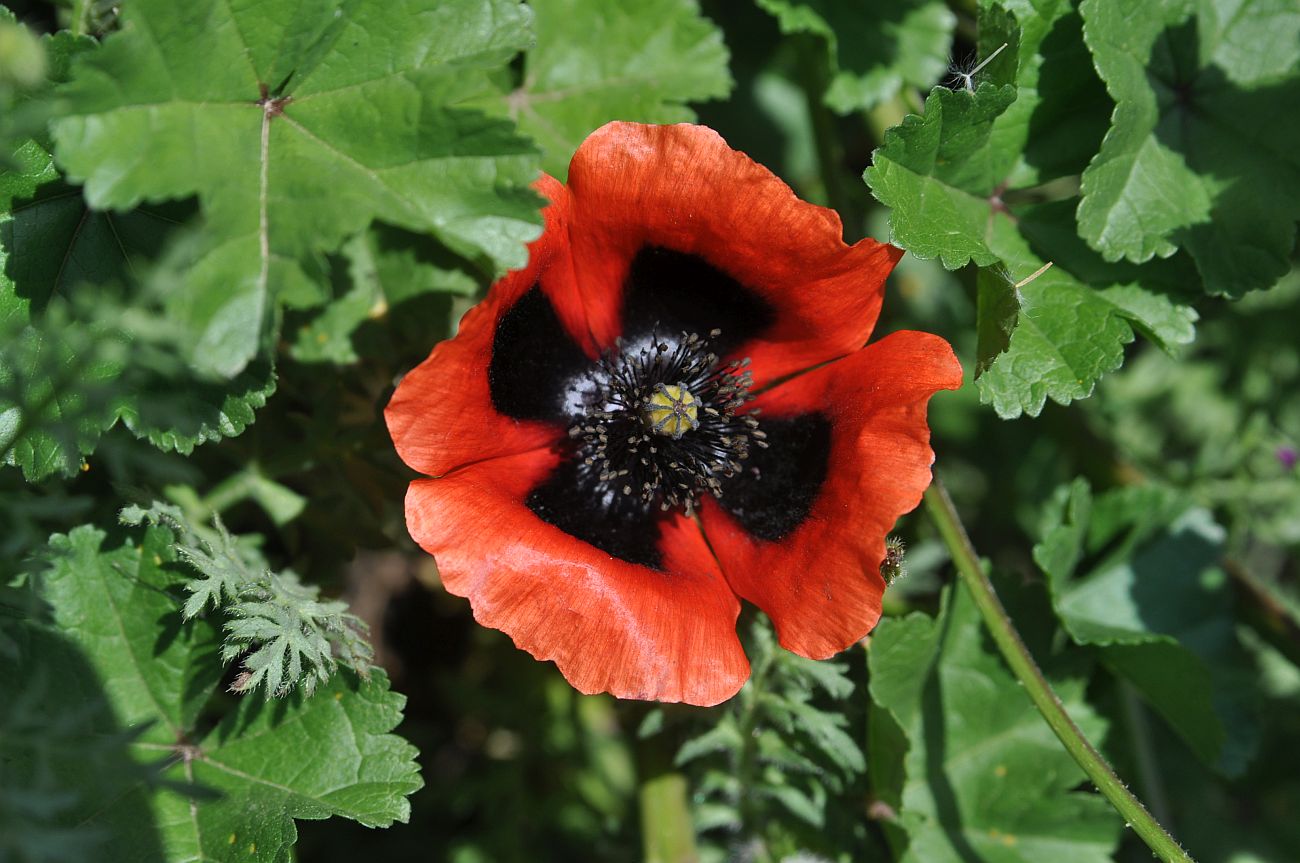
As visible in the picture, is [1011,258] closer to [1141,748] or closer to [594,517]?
[594,517]

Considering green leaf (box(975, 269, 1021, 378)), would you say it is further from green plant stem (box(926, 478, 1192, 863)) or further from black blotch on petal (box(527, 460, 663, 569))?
black blotch on petal (box(527, 460, 663, 569))

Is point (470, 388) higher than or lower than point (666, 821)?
higher

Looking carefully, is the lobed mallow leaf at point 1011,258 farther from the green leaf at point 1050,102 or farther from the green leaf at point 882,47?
the green leaf at point 882,47

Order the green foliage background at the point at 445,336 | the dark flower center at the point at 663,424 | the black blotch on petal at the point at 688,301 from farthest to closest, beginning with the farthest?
the dark flower center at the point at 663,424 → the black blotch on petal at the point at 688,301 → the green foliage background at the point at 445,336

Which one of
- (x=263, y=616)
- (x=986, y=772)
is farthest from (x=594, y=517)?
(x=986, y=772)

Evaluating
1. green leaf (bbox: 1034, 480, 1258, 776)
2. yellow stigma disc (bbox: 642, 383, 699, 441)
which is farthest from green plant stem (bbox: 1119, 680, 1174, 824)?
yellow stigma disc (bbox: 642, 383, 699, 441)

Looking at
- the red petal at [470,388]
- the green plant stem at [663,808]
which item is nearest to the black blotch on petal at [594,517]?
the red petal at [470,388]
